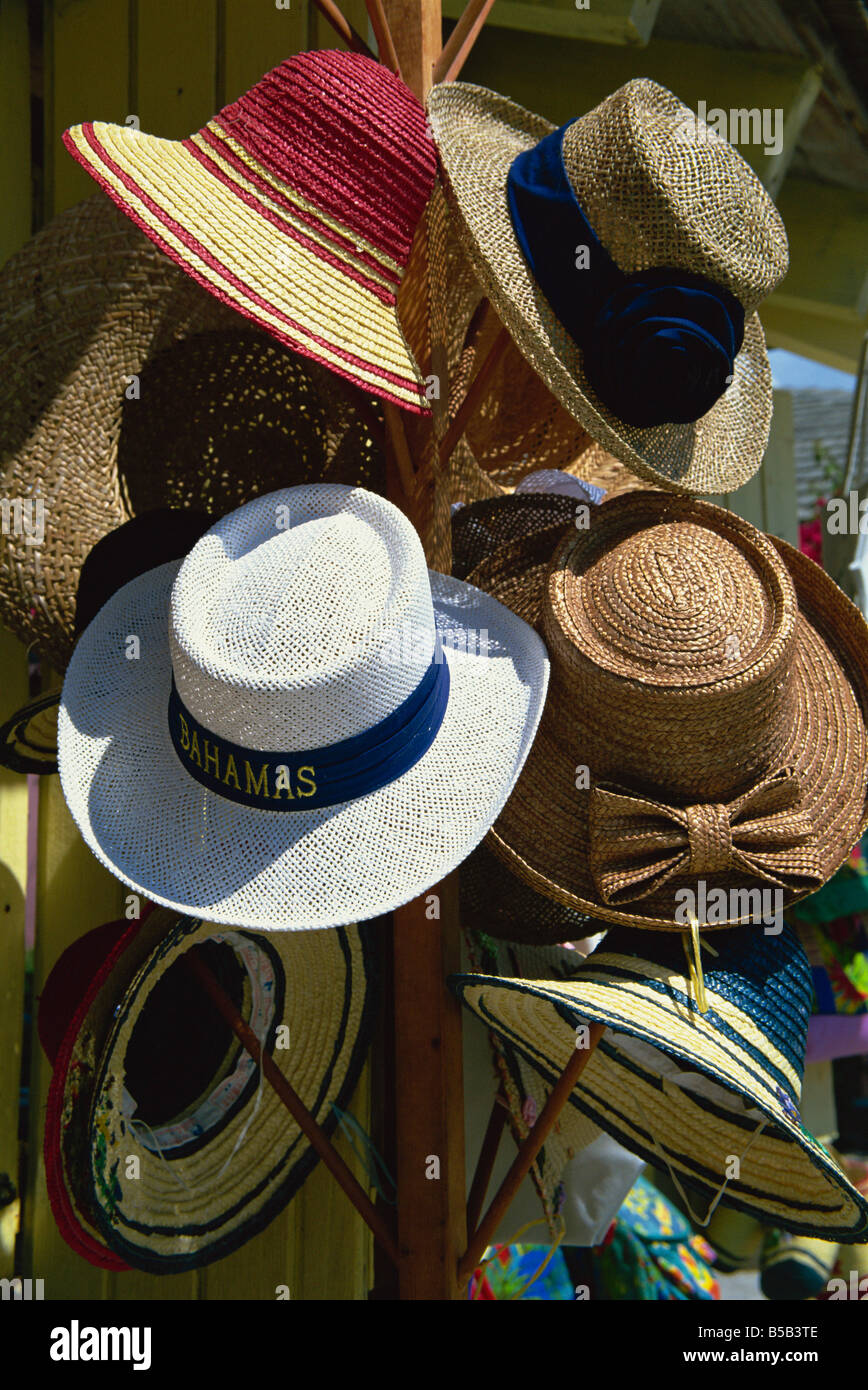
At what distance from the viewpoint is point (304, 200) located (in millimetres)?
1429

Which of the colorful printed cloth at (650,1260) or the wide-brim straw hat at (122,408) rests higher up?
the wide-brim straw hat at (122,408)

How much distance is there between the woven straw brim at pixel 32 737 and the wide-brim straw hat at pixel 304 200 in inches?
23.4

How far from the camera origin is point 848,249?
339 centimetres

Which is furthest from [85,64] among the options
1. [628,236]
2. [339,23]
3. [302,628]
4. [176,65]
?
[302,628]

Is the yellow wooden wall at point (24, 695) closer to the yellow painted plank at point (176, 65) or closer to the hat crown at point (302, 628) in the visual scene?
the yellow painted plank at point (176, 65)

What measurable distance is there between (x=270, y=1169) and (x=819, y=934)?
1417 mm

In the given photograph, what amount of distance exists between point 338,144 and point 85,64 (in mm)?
857

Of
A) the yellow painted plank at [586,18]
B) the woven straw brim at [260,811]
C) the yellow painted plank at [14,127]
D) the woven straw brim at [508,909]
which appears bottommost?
the woven straw brim at [508,909]

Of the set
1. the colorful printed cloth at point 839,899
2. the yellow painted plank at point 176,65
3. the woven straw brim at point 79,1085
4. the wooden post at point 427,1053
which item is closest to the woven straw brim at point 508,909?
the wooden post at point 427,1053

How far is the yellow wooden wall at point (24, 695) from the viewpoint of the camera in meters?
1.88

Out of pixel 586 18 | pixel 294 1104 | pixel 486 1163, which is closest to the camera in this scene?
pixel 294 1104

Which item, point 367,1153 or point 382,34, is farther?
point 367,1153

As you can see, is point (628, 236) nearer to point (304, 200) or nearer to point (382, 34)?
point (304, 200)

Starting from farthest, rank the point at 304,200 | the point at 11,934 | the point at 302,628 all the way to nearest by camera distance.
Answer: the point at 11,934
the point at 304,200
the point at 302,628
